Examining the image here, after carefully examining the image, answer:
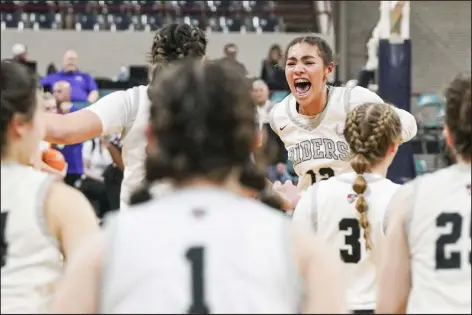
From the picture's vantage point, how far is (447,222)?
2508mm

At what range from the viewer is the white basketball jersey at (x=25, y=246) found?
2443 millimetres

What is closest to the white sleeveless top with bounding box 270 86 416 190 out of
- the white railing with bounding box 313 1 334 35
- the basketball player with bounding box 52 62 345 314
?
the basketball player with bounding box 52 62 345 314

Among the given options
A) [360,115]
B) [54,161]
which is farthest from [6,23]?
[360,115]

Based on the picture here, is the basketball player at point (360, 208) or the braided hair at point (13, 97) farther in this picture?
the basketball player at point (360, 208)

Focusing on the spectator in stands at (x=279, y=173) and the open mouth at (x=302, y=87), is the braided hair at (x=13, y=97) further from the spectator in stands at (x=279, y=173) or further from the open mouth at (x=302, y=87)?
the spectator in stands at (x=279, y=173)

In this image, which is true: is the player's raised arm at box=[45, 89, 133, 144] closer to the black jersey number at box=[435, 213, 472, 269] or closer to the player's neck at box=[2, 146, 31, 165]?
the player's neck at box=[2, 146, 31, 165]

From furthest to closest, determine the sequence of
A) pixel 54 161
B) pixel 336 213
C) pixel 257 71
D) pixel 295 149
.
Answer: pixel 257 71, pixel 54 161, pixel 295 149, pixel 336 213

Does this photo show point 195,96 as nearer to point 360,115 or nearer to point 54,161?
point 360,115

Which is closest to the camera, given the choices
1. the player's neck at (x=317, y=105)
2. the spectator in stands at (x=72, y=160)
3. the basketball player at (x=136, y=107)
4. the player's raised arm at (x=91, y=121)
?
the player's raised arm at (x=91, y=121)

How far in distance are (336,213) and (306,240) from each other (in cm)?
176

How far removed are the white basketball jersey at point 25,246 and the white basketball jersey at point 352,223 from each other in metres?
1.51

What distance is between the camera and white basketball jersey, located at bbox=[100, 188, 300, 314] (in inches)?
78.3

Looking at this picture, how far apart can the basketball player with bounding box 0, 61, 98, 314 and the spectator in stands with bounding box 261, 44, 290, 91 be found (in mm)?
12447

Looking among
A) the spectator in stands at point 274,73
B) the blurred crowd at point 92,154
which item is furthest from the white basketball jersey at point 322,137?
the spectator in stands at point 274,73
